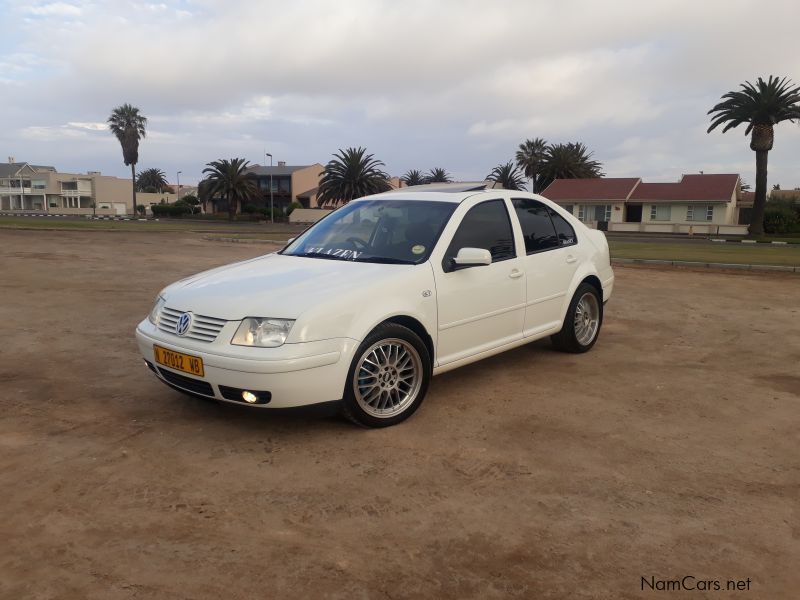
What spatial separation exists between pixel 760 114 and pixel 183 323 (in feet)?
154

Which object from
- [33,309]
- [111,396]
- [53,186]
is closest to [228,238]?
[33,309]

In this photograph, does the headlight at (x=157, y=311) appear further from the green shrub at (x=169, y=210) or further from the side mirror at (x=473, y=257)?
the green shrub at (x=169, y=210)

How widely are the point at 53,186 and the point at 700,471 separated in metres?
116

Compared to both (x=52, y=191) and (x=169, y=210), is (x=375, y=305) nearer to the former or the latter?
(x=169, y=210)

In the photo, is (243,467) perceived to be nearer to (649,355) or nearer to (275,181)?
(649,355)

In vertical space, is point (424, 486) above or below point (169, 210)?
below

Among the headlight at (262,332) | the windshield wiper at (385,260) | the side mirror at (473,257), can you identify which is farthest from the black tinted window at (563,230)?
the headlight at (262,332)

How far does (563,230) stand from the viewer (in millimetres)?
5836

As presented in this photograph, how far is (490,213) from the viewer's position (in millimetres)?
4984

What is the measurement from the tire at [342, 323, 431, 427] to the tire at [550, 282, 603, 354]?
7.10 ft

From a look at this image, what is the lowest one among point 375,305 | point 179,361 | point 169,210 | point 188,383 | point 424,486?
point 424,486

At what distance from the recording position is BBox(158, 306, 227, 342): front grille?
12.1ft

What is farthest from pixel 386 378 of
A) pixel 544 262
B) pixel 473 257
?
pixel 544 262

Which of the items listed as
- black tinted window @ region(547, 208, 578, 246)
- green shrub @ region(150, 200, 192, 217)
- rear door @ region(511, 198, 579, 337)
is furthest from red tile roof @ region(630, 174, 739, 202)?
green shrub @ region(150, 200, 192, 217)
